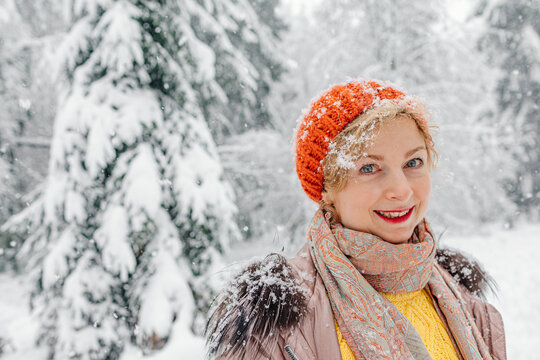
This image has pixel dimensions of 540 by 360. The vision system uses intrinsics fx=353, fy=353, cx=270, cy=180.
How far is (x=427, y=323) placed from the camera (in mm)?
1427

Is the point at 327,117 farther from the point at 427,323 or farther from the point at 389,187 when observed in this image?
the point at 427,323

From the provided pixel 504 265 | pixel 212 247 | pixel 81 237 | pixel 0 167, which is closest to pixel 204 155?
pixel 212 247

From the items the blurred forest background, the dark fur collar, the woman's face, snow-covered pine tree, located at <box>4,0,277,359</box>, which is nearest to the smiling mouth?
the woman's face

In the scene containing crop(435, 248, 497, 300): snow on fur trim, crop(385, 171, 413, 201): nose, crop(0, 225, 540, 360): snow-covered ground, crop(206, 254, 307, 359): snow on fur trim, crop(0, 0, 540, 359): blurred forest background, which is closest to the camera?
crop(206, 254, 307, 359): snow on fur trim

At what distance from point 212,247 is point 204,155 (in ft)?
4.10

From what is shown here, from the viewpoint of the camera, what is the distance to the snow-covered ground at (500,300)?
159 inches

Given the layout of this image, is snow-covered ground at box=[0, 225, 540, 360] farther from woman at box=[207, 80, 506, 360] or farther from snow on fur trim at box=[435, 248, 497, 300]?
woman at box=[207, 80, 506, 360]

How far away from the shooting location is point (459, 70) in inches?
396

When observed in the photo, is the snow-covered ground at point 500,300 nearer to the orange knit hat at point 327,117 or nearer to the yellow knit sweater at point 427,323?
the orange knit hat at point 327,117

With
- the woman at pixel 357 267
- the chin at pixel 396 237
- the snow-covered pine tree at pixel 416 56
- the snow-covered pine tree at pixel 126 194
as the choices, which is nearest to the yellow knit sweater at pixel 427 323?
the woman at pixel 357 267

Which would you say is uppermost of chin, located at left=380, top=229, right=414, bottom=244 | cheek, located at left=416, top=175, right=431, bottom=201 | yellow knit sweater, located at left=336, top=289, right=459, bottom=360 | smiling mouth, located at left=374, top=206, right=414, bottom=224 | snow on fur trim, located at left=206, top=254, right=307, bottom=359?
cheek, located at left=416, top=175, right=431, bottom=201

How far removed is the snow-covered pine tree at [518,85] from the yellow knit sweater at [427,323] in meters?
11.2

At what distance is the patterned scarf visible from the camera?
4.02 feet

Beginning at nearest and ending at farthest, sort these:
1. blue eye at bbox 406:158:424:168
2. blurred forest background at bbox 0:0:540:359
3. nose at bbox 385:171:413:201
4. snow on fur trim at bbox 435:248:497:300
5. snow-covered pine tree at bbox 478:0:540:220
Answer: nose at bbox 385:171:413:201
blue eye at bbox 406:158:424:168
snow on fur trim at bbox 435:248:497:300
blurred forest background at bbox 0:0:540:359
snow-covered pine tree at bbox 478:0:540:220
